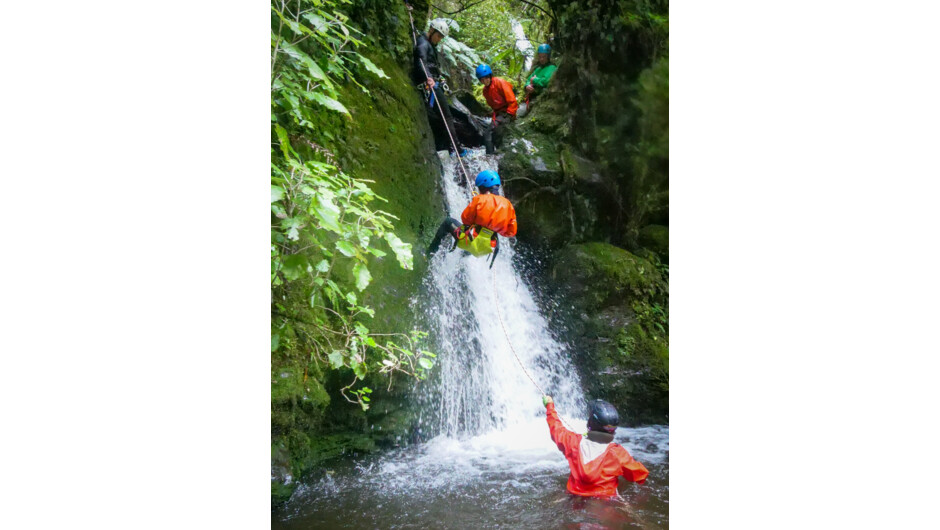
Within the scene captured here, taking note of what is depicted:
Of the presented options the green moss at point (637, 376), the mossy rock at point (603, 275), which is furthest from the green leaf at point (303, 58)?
the green moss at point (637, 376)

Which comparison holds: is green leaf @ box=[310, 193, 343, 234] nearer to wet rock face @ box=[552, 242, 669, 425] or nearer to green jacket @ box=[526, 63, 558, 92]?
wet rock face @ box=[552, 242, 669, 425]

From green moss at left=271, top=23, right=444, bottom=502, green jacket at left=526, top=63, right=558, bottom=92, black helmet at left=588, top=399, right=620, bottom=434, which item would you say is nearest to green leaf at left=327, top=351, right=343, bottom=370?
green moss at left=271, top=23, right=444, bottom=502

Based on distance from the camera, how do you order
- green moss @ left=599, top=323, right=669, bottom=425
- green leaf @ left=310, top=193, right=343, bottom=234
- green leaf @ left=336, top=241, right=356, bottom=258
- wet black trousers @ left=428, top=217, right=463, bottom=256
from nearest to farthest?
green leaf @ left=310, top=193, right=343, bottom=234
green leaf @ left=336, top=241, right=356, bottom=258
wet black trousers @ left=428, top=217, right=463, bottom=256
green moss @ left=599, top=323, right=669, bottom=425

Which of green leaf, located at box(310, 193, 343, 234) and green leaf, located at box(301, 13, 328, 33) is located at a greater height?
green leaf, located at box(301, 13, 328, 33)

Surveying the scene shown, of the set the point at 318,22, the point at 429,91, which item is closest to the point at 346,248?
the point at 318,22

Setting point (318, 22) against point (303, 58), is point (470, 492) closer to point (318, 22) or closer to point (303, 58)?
point (303, 58)

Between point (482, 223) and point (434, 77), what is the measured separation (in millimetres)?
1413

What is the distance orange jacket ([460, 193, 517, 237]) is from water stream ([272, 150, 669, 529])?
1.02 feet

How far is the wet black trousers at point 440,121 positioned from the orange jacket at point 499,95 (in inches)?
17.5

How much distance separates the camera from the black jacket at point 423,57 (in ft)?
13.4

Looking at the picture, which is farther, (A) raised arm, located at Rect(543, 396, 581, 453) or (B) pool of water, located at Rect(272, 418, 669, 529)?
(A) raised arm, located at Rect(543, 396, 581, 453)

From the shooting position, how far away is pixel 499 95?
15.1 feet

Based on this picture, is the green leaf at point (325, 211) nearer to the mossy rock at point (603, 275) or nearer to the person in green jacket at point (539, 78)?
the mossy rock at point (603, 275)

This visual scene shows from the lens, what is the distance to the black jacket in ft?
13.4
